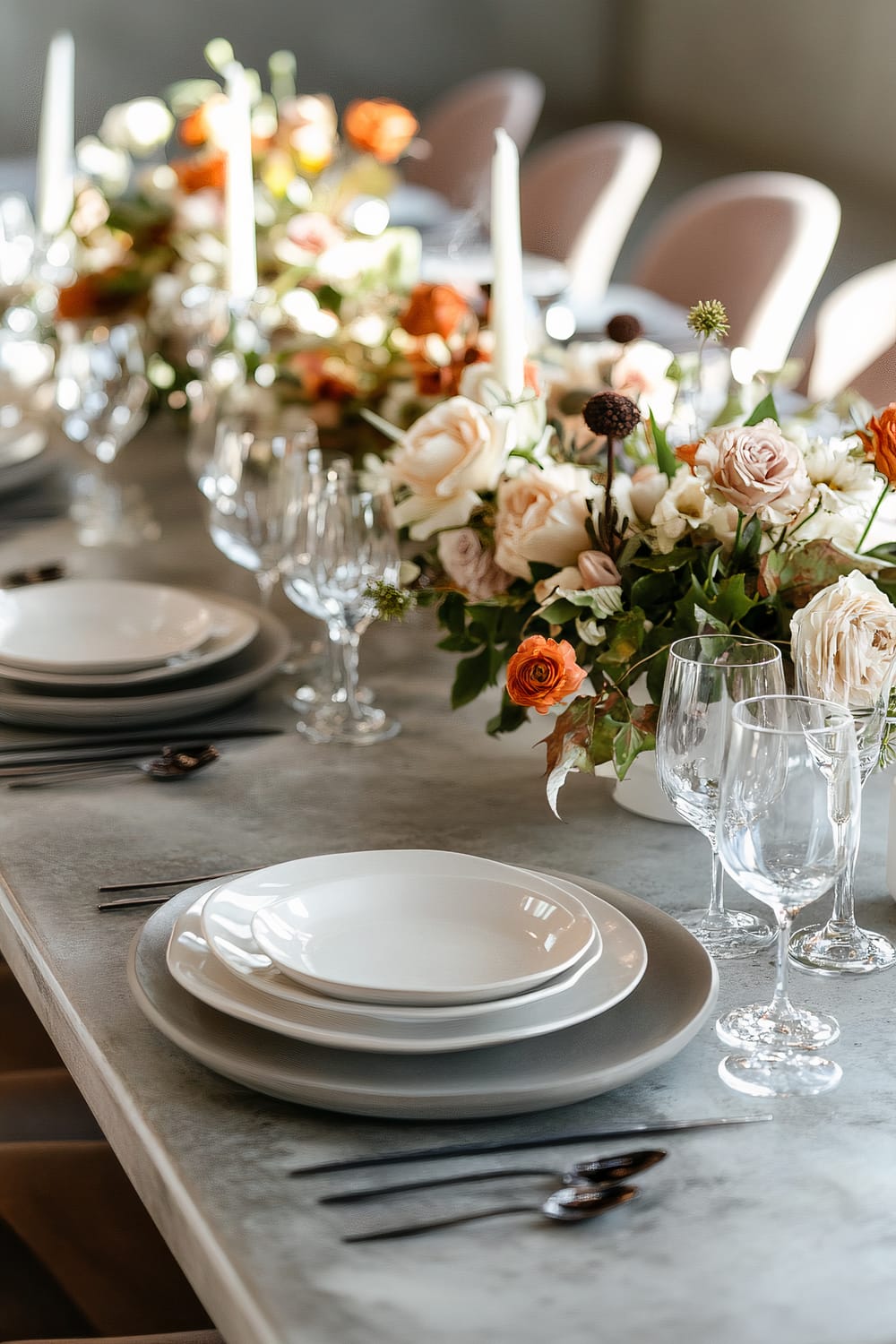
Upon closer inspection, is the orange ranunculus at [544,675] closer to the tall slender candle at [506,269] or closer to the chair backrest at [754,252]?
the tall slender candle at [506,269]

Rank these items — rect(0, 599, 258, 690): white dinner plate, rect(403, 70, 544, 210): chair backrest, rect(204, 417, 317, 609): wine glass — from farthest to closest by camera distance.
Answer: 1. rect(403, 70, 544, 210): chair backrest
2. rect(204, 417, 317, 609): wine glass
3. rect(0, 599, 258, 690): white dinner plate

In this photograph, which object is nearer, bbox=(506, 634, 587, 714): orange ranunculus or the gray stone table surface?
the gray stone table surface

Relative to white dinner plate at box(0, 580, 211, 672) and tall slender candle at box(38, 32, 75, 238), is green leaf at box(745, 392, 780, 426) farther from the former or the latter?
tall slender candle at box(38, 32, 75, 238)

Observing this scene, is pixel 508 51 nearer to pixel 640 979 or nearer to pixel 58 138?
pixel 58 138

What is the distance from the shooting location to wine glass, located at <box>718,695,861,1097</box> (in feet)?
2.61

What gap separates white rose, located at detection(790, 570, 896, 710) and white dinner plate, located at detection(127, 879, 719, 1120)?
0.21 m

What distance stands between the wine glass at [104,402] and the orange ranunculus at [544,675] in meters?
1.06

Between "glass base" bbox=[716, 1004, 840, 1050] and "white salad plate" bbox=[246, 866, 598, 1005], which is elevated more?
"white salad plate" bbox=[246, 866, 598, 1005]

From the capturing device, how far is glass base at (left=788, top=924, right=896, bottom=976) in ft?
3.13

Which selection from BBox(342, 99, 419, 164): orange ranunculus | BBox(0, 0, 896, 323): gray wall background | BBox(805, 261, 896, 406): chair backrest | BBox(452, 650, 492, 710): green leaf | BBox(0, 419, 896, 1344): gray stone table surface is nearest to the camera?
BBox(0, 419, 896, 1344): gray stone table surface

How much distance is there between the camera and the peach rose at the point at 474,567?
123cm

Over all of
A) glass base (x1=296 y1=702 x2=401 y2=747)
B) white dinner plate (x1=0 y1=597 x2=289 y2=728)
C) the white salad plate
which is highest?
the white salad plate

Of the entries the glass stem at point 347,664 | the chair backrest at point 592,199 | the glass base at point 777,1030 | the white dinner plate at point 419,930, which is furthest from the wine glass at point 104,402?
the chair backrest at point 592,199

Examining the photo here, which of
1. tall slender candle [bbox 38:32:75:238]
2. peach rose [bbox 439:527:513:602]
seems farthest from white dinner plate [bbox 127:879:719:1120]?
tall slender candle [bbox 38:32:75:238]
